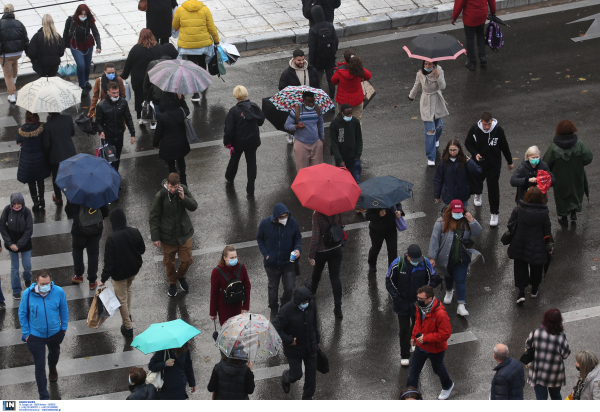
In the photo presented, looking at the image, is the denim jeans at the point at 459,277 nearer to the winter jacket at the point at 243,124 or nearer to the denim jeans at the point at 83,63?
the winter jacket at the point at 243,124

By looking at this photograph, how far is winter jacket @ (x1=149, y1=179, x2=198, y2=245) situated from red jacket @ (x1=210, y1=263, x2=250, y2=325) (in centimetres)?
117

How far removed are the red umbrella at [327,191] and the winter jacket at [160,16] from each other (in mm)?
7583

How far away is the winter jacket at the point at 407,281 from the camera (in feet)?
29.6

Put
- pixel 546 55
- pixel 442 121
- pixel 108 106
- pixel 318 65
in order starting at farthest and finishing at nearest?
pixel 546 55 < pixel 318 65 < pixel 442 121 < pixel 108 106

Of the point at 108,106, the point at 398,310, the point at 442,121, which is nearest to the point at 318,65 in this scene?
the point at 442,121

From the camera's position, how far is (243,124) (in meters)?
12.3

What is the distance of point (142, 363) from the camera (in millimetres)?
9516

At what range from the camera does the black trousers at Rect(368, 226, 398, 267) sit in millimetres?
10531

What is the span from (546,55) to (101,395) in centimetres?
1163

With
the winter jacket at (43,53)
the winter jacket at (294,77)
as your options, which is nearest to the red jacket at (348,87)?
the winter jacket at (294,77)

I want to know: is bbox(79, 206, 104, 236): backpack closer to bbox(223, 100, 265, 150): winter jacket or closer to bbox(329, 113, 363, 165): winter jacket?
bbox(223, 100, 265, 150): winter jacket

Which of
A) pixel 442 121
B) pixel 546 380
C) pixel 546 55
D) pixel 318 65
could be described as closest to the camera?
pixel 546 380

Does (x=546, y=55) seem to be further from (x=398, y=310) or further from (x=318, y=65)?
(x=398, y=310)

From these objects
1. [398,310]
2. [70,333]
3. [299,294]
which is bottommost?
[70,333]
